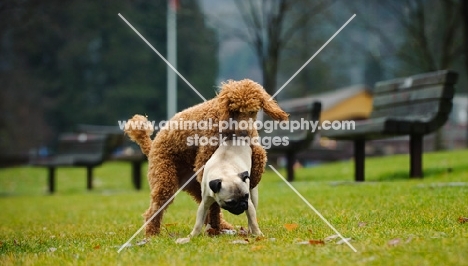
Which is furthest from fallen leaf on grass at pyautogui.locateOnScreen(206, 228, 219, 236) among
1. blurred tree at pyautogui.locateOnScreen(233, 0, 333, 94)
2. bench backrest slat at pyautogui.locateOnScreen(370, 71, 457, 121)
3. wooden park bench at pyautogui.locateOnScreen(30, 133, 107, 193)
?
blurred tree at pyautogui.locateOnScreen(233, 0, 333, 94)

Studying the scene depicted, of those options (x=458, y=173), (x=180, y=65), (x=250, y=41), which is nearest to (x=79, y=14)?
(x=180, y=65)

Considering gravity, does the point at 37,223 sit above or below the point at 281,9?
below

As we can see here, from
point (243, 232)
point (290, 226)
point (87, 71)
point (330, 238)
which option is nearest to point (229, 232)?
point (243, 232)

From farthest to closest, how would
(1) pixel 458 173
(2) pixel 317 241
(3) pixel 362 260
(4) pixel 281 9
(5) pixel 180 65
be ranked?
1. (5) pixel 180 65
2. (4) pixel 281 9
3. (1) pixel 458 173
4. (2) pixel 317 241
5. (3) pixel 362 260

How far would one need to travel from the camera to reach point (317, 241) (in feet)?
14.5

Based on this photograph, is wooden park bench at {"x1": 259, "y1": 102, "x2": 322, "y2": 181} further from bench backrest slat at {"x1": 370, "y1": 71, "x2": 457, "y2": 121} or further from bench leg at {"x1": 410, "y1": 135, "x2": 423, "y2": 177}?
bench leg at {"x1": 410, "y1": 135, "x2": 423, "y2": 177}

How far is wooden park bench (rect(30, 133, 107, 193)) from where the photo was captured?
49.6 ft

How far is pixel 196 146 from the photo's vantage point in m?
5.47

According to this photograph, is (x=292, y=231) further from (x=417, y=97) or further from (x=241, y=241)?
(x=417, y=97)

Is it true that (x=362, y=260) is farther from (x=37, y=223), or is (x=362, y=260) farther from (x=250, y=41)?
(x=250, y=41)

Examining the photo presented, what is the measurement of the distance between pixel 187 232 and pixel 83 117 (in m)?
32.7

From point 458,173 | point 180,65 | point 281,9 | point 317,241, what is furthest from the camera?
point 180,65

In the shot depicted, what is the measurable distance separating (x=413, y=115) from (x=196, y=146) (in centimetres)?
562

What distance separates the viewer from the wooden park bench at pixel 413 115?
30.5 feet
